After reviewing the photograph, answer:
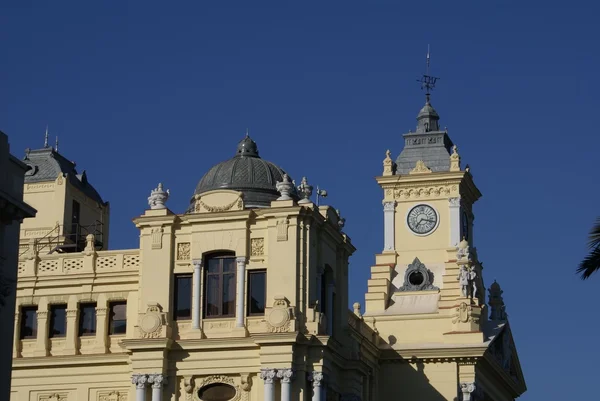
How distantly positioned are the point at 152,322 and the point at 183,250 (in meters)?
3.25

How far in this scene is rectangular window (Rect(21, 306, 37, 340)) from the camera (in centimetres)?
5825

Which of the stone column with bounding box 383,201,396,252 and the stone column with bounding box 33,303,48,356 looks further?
the stone column with bounding box 383,201,396,252

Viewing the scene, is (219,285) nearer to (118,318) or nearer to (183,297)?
(183,297)

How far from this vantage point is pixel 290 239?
179 ft

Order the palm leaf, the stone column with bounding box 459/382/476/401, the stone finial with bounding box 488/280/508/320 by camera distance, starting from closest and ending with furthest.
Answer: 1. the palm leaf
2. the stone column with bounding box 459/382/476/401
3. the stone finial with bounding box 488/280/508/320

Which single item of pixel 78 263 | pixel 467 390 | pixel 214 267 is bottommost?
pixel 467 390

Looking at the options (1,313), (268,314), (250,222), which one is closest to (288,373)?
(268,314)

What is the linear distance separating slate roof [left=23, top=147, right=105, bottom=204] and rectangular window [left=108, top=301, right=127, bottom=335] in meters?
12.1

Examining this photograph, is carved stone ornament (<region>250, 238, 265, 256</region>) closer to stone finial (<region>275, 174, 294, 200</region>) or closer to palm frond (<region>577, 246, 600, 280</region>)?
stone finial (<region>275, 174, 294, 200</region>)

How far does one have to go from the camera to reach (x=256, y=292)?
54.9 m

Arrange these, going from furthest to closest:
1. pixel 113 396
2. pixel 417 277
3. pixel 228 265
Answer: pixel 417 277 < pixel 113 396 < pixel 228 265

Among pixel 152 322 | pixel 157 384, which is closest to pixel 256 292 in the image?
pixel 152 322

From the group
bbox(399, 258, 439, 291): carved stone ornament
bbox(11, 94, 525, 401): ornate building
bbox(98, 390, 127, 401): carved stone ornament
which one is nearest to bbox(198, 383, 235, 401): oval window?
bbox(11, 94, 525, 401): ornate building

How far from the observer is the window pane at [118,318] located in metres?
57.5
